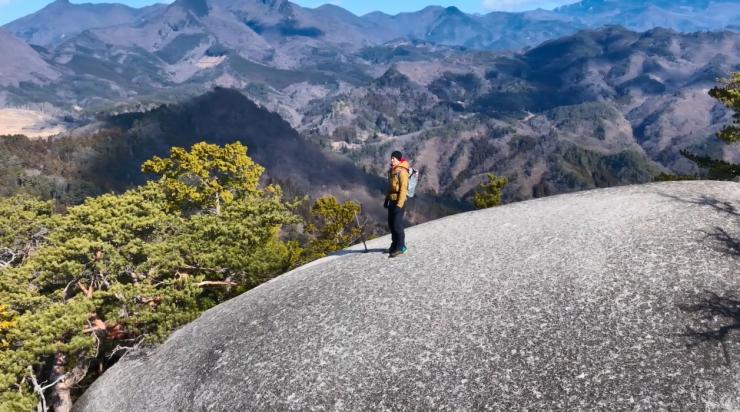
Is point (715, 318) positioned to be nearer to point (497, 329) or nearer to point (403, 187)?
point (497, 329)

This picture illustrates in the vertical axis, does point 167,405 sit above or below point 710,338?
below

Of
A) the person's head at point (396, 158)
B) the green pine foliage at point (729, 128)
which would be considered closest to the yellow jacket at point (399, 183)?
the person's head at point (396, 158)

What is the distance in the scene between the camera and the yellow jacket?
18.3m

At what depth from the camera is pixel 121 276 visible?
1037 inches

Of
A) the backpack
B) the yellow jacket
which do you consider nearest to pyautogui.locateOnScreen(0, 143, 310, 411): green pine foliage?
the yellow jacket

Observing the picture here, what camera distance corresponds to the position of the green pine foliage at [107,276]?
1884 cm

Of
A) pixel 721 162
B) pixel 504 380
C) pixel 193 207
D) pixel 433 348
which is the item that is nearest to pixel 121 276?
pixel 193 207

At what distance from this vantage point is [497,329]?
14656mm

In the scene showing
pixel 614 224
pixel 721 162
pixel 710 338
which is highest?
pixel 614 224

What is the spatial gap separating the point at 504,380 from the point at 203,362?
36.3 ft

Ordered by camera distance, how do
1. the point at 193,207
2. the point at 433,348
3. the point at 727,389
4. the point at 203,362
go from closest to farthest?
the point at 727,389 → the point at 433,348 → the point at 203,362 → the point at 193,207

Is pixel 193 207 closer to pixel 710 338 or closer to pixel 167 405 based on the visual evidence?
pixel 167 405

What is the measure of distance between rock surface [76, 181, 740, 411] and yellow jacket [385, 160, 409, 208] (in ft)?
10.4

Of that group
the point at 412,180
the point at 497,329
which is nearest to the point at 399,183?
the point at 412,180
